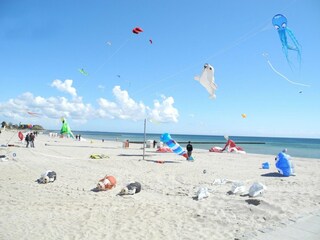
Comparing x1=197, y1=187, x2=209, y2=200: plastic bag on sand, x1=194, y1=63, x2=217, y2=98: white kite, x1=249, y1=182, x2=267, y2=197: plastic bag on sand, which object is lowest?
x1=197, y1=187, x2=209, y2=200: plastic bag on sand

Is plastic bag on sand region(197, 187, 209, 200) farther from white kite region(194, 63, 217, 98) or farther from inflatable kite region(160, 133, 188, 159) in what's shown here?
inflatable kite region(160, 133, 188, 159)

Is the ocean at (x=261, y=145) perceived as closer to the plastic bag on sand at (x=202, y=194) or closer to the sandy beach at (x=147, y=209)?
the sandy beach at (x=147, y=209)

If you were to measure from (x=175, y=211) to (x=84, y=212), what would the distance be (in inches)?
75.9

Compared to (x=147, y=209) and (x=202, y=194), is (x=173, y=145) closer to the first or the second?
(x=202, y=194)

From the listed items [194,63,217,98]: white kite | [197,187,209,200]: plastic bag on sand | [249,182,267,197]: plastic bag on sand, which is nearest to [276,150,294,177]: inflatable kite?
[194,63,217,98]: white kite

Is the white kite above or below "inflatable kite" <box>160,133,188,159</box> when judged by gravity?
above

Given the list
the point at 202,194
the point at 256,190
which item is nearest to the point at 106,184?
the point at 202,194

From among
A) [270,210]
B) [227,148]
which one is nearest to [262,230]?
[270,210]

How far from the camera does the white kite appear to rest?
11.0 m

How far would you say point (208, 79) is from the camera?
1112 cm

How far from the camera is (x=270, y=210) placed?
5977 mm

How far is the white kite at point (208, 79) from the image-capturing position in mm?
11039

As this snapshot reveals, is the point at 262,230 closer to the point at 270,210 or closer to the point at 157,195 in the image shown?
the point at 270,210

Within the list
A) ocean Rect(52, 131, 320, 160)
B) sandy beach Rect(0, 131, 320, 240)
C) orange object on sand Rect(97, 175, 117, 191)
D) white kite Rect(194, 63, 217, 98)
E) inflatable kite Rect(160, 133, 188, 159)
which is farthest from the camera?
ocean Rect(52, 131, 320, 160)
